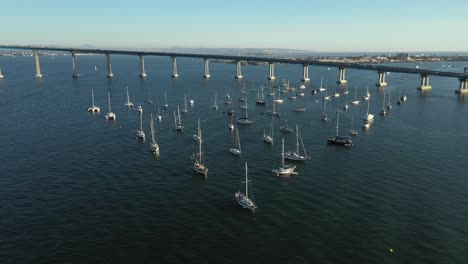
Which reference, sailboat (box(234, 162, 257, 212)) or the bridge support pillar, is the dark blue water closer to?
sailboat (box(234, 162, 257, 212))

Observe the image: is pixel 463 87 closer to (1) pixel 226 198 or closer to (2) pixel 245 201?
(1) pixel 226 198

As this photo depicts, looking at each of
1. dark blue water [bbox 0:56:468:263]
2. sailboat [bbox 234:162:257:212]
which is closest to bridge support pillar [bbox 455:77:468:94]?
dark blue water [bbox 0:56:468:263]

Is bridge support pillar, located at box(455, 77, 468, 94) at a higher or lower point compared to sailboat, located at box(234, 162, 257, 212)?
higher

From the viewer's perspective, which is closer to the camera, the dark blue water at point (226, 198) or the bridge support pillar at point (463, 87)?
the dark blue water at point (226, 198)

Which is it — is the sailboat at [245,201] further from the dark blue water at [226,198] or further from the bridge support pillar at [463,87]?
the bridge support pillar at [463,87]

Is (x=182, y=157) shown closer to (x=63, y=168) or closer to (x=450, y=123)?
(x=63, y=168)

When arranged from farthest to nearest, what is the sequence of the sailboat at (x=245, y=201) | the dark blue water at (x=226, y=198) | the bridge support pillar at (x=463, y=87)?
the bridge support pillar at (x=463, y=87) < the sailboat at (x=245, y=201) < the dark blue water at (x=226, y=198)

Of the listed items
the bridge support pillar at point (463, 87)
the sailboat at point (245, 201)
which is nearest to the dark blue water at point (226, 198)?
the sailboat at point (245, 201)

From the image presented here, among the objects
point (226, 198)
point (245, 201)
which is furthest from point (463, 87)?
point (245, 201)

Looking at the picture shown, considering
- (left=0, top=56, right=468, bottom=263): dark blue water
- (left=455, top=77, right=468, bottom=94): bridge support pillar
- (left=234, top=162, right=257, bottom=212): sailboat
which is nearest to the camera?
(left=0, top=56, right=468, bottom=263): dark blue water
